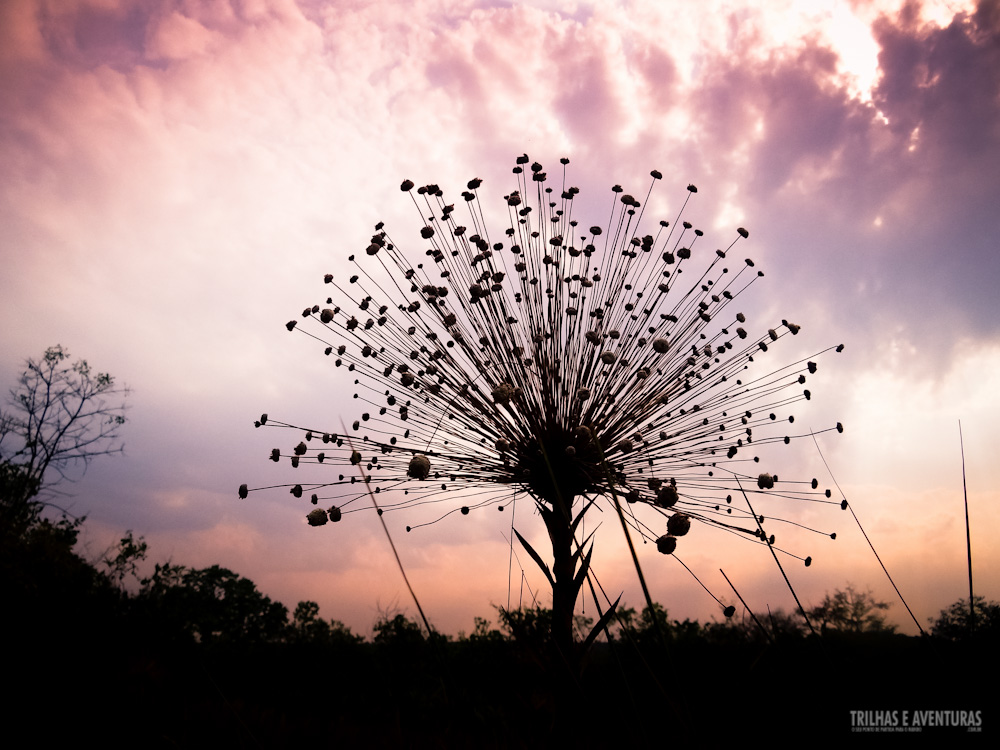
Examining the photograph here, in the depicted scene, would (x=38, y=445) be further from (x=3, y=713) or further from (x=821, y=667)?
(x=821, y=667)

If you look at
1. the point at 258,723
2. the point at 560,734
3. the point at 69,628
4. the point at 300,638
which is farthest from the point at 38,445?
the point at 560,734

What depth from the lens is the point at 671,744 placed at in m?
0.93

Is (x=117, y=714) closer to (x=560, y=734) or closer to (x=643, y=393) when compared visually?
(x=560, y=734)

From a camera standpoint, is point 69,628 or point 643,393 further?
point 643,393

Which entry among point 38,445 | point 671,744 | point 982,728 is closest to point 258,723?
point 671,744

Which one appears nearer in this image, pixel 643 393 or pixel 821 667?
pixel 821 667

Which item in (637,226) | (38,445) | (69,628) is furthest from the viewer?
(38,445)

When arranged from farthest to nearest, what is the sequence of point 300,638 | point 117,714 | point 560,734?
point 300,638 → point 117,714 → point 560,734

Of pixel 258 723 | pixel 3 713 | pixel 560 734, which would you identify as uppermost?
pixel 560 734

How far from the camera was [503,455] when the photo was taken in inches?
151

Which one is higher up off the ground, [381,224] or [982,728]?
[381,224]

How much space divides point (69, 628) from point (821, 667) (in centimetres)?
445

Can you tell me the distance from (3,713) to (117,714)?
58 centimetres

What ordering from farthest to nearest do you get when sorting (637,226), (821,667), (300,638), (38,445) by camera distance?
(38,445)
(300,638)
(637,226)
(821,667)
